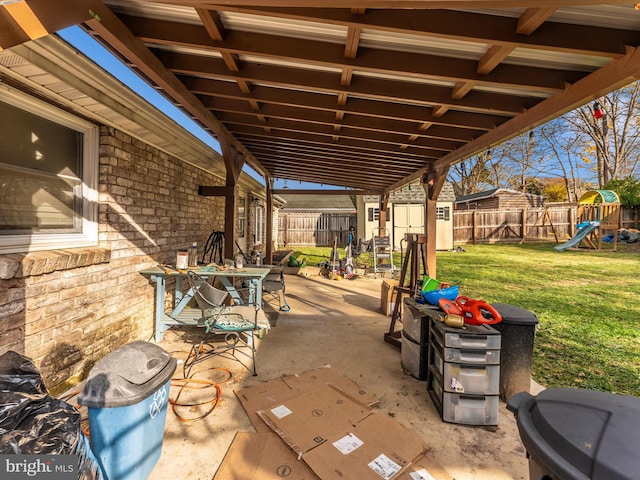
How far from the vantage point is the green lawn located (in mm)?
3270

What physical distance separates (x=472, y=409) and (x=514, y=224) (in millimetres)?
18080

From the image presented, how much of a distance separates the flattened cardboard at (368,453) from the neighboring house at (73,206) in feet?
7.83

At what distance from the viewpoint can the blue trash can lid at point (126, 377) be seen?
5.13ft

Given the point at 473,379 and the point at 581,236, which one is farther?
the point at 581,236

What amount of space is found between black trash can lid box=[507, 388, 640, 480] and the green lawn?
2292mm

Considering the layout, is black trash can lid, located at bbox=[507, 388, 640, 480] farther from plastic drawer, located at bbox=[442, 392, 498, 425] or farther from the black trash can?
the black trash can

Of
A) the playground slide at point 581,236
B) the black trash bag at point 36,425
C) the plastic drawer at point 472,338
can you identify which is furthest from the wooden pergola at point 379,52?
the playground slide at point 581,236

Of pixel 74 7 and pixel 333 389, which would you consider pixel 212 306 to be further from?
pixel 74 7

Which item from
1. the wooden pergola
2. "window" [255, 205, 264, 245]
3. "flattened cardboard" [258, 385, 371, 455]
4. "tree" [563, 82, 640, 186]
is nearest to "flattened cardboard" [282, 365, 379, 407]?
"flattened cardboard" [258, 385, 371, 455]

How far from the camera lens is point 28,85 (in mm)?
2270

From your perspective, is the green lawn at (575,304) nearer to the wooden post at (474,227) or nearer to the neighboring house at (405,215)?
the neighboring house at (405,215)

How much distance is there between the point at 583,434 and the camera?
108 cm

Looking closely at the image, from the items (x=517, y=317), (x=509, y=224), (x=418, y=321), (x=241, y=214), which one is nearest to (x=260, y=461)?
(x=418, y=321)

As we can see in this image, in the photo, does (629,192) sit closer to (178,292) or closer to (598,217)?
(598,217)
